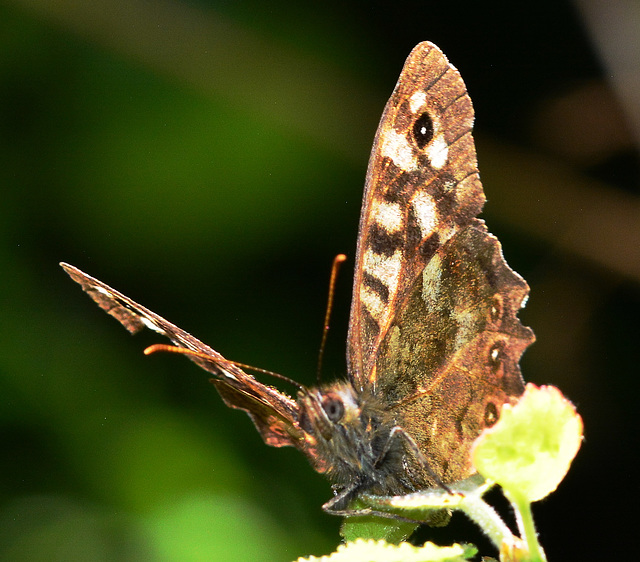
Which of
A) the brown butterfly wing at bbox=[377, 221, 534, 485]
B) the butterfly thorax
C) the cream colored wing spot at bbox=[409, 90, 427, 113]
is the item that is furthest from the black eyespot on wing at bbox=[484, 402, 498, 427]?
the cream colored wing spot at bbox=[409, 90, 427, 113]

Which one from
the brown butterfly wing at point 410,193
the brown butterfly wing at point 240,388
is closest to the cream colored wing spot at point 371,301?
the brown butterfly wing at point 410,193

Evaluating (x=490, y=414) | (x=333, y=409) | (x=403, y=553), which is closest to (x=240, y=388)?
(x=333, y=409)

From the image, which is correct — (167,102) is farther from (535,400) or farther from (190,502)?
(535,400)

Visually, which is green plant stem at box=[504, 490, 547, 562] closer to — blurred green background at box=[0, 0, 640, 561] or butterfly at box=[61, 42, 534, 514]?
butterfly at box=[61, 42, 534, 514]

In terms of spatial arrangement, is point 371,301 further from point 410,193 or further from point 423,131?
point 423,131

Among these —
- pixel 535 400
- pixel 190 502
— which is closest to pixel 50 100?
pixel 190 502

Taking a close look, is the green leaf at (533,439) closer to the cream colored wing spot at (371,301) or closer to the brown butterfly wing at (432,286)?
the brown butterfly wing at (432,286)
